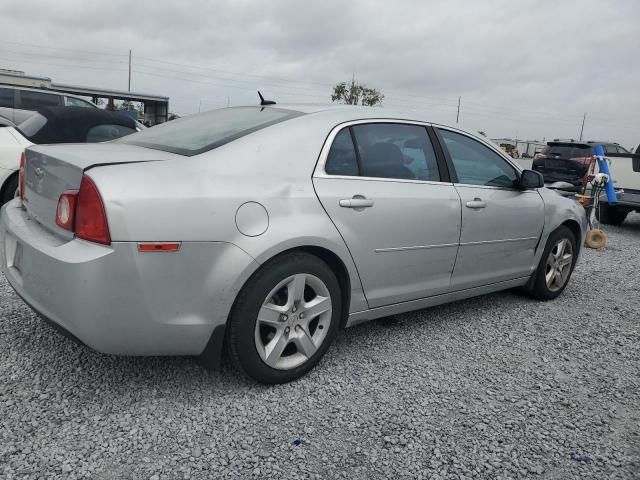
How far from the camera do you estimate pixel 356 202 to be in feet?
9.39

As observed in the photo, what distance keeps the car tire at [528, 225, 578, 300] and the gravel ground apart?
910 millimetres

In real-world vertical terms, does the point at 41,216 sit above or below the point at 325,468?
above

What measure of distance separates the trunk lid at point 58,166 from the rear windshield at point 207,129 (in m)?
0.13

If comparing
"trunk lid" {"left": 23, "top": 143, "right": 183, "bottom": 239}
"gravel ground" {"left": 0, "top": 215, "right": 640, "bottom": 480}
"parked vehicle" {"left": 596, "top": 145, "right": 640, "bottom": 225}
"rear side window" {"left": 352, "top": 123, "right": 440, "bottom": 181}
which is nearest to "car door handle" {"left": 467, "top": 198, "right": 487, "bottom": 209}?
"rear side window" {"left": 352, "top": 123, "right": 440, "bottom": 181}

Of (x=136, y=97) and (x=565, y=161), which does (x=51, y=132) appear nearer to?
(x=565, y=161)

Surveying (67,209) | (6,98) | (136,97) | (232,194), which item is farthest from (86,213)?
(136,97)

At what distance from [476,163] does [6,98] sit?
11232 millimetres

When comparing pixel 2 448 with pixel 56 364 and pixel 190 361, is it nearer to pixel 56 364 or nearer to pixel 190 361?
pixel 56 364

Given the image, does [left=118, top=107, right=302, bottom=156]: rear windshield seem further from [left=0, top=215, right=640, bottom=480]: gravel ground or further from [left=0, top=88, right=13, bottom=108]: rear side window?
[left=0, top=88, right=13, bottom=108]: rear side window

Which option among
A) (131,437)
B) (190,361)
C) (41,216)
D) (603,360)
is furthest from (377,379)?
(41,216)

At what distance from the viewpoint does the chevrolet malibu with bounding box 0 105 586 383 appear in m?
2.23

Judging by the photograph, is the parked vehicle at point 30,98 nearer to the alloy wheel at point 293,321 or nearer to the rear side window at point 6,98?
the rear side window at point 6,98

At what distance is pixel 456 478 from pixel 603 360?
6.09ft

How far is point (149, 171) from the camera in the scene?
91.0 inches
